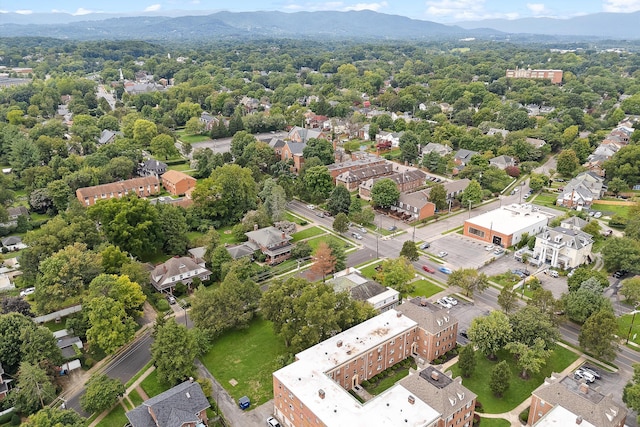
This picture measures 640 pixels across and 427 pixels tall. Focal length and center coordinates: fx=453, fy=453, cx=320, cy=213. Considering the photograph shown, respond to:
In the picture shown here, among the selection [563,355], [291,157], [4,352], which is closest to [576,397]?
[563,355]

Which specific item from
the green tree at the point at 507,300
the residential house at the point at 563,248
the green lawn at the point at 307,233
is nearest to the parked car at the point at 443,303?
the green tree at the point at 507,300

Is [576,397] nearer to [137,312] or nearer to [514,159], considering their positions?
[137,312]

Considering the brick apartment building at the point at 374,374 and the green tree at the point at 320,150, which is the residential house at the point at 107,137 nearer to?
the green tree at the point at 320,150

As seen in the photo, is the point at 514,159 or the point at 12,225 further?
the point at 514,159

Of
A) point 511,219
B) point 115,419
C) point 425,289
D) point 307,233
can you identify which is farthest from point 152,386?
point 511,219

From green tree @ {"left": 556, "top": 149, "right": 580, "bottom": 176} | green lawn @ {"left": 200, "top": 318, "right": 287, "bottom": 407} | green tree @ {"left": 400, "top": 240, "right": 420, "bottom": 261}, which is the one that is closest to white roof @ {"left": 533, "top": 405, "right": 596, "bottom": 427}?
green lawn @ {"left": 200, "top": 318, "right": 287, "bottom": 407}

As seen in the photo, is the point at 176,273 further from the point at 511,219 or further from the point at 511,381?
the point at 511,219

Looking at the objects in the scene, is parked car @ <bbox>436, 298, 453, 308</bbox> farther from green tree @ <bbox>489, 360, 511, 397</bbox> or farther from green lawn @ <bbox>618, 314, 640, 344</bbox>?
green lawn @ <bbox>618, 314, 640, 344</bbox>
